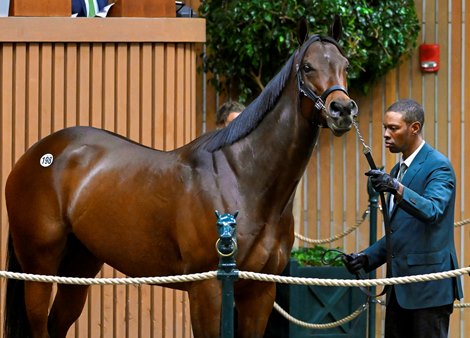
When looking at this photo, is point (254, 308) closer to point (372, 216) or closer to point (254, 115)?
point (254, 115)

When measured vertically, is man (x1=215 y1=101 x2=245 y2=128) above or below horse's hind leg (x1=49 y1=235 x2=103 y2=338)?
above

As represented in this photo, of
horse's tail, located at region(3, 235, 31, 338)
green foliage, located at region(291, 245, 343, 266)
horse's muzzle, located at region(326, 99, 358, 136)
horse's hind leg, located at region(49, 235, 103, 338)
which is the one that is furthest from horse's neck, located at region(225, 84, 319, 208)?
green foliage, located at region(291, 245, 343, 266)

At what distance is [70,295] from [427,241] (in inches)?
74.9

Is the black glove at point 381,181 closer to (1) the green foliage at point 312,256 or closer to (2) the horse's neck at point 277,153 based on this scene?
(2) the horse's neck at point 277,153

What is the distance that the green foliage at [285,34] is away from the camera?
7.24m

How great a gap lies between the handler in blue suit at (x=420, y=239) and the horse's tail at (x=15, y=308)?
1958 mm

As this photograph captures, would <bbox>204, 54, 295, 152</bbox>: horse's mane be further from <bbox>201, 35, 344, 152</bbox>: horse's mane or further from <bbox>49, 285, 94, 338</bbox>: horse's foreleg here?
<bbox>49, 285, 94, 338</bbox>: horse's foreleg

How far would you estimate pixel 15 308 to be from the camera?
5.67 meters

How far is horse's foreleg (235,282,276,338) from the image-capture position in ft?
16.0

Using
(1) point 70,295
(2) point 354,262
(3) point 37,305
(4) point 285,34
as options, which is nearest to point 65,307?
(1) point 70,295

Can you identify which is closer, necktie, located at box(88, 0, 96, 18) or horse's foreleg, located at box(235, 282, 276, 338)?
horse's foreleg, located at box(235, 282, 276, 338)

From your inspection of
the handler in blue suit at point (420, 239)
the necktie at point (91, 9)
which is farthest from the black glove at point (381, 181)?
the necktie at point (91, 9)

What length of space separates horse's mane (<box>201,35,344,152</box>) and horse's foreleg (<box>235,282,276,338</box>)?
0.66m

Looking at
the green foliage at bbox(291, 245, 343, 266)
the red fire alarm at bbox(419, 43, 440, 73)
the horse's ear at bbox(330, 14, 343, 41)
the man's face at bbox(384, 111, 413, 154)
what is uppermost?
the red fire alarm at bbox(419, 43, 440, 73)
